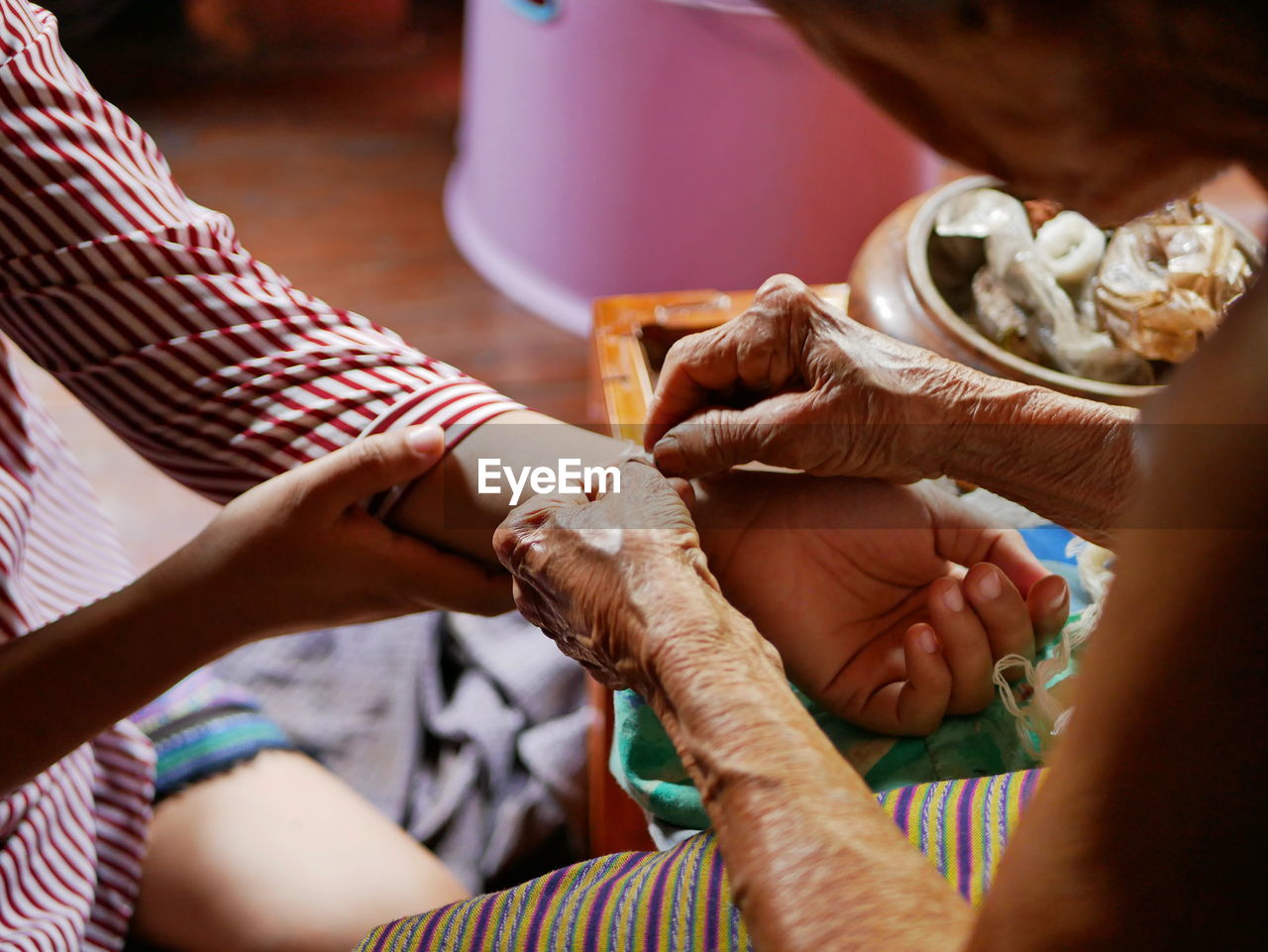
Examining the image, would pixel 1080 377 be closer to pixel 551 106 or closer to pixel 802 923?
pixel 802 923

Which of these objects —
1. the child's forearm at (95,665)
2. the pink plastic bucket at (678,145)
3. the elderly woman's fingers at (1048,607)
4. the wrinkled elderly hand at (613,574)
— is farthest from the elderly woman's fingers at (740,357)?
the pink plastic bucket at (678,145)

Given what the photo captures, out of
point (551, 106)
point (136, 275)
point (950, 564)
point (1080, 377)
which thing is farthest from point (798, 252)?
point (136, 275)

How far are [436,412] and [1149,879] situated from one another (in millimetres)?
593

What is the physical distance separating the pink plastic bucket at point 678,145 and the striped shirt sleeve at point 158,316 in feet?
3.05

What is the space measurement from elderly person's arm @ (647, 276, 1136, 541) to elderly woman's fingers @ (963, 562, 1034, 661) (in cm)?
6

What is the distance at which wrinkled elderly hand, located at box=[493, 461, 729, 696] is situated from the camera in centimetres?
52

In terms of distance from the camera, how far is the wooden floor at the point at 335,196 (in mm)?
1758

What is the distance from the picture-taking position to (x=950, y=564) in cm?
77

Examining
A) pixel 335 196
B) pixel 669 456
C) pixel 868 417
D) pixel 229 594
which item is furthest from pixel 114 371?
pixel 335 196

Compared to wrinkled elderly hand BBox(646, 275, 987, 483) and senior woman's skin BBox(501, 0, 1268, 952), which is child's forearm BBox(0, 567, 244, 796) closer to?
wrinkled elderly hand BBox(646, 275, 987, 483)

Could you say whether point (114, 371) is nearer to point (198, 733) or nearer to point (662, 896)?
point (198, 733)

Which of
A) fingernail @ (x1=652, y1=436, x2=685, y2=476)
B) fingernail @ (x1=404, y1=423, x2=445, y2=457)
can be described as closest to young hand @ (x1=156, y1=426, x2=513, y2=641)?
fingernail @ (x1=404, y1=423, x2=445, y2=457)

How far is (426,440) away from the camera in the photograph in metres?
0.75

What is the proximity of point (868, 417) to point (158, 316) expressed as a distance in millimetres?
505
